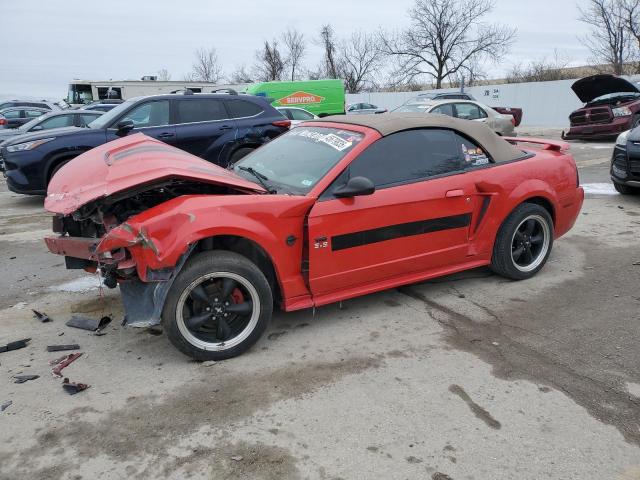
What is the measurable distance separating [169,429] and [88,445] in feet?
1.29

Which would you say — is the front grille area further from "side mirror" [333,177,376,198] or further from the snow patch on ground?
"side mirror" [333,177,376,198]

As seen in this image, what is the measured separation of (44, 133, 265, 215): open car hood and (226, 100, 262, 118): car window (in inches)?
185

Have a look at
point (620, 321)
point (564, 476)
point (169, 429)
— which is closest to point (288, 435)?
point (169, 429)

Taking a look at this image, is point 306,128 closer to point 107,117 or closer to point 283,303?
point 283,303

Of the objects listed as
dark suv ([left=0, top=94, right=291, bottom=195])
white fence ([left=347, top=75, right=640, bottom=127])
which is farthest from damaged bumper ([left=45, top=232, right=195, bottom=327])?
white fence ([left=347, top=75, right=640, bottom=127])

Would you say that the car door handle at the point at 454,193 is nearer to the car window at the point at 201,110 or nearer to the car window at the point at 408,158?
the car window at the point at 408,158

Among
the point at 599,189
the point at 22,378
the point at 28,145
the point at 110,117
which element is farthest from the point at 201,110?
the point at 599,189

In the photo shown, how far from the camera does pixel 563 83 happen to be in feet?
85.7

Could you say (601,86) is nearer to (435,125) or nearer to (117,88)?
(435,125)

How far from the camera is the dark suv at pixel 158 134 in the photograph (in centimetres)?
805

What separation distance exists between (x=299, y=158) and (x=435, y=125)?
119cm

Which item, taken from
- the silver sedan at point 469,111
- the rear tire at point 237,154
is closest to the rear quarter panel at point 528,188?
the rear tire at point 237,154

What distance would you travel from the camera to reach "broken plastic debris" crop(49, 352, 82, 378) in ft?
10.6

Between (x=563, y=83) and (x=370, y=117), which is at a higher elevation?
(x=563, y=83)
